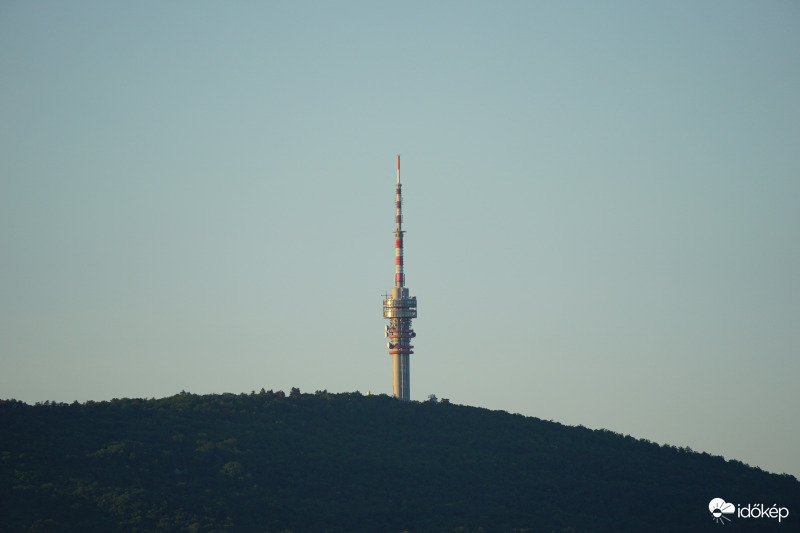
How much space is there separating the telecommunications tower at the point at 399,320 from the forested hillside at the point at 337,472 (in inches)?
719

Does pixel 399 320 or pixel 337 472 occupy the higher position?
pixel 399 320

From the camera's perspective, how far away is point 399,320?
17438cm

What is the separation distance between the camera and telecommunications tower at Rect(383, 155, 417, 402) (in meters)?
172

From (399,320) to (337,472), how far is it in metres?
50.4

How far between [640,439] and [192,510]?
61.1m

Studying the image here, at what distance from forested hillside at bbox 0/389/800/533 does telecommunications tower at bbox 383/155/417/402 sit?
18.3 m

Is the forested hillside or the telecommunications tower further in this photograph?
the telecommunications tower

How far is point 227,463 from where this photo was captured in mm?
122688

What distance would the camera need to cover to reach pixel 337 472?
12594 cm

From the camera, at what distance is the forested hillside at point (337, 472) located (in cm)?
10925

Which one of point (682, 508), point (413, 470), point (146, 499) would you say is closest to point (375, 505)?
point (413, 470)

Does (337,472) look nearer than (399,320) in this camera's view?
Yes

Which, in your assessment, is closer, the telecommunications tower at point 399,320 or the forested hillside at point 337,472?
the forested hillside at point 337,472

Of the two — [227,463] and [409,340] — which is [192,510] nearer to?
[227,463]
